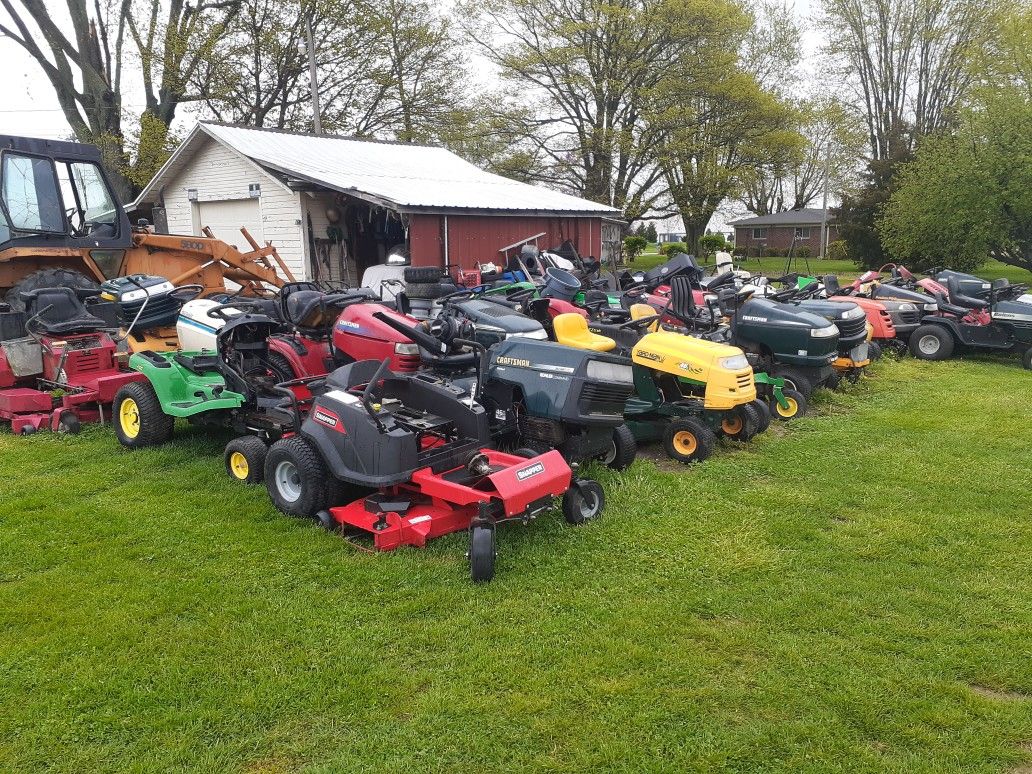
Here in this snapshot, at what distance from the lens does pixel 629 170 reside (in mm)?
29422

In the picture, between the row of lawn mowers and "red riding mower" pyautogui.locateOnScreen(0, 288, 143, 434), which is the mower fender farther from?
"red riding mower" pyautogui.locateOnScreen(0, 288, 143, 434)

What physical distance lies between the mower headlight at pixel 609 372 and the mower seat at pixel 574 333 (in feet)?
2.43

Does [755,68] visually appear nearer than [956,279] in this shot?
No

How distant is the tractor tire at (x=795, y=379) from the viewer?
7730 millimetres

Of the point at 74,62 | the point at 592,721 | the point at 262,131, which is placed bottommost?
the point at 592,721

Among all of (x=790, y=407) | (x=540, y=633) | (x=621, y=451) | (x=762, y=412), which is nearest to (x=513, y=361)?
(x=621, y=451)

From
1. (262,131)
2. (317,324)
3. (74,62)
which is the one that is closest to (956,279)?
(317,324)

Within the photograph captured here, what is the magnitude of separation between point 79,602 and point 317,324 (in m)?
2.93

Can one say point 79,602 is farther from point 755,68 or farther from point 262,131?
point 755,68

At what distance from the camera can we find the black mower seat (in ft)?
23.1

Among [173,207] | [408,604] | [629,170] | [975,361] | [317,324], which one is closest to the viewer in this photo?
[408,604]

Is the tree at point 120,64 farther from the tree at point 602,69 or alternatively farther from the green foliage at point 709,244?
the green foliage at point 709,244

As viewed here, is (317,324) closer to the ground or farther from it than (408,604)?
farther from it

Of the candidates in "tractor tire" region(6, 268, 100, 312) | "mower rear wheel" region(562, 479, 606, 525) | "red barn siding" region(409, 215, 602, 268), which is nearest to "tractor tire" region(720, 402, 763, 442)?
"mower rear wheel" region(562, 479, 606, 525)
